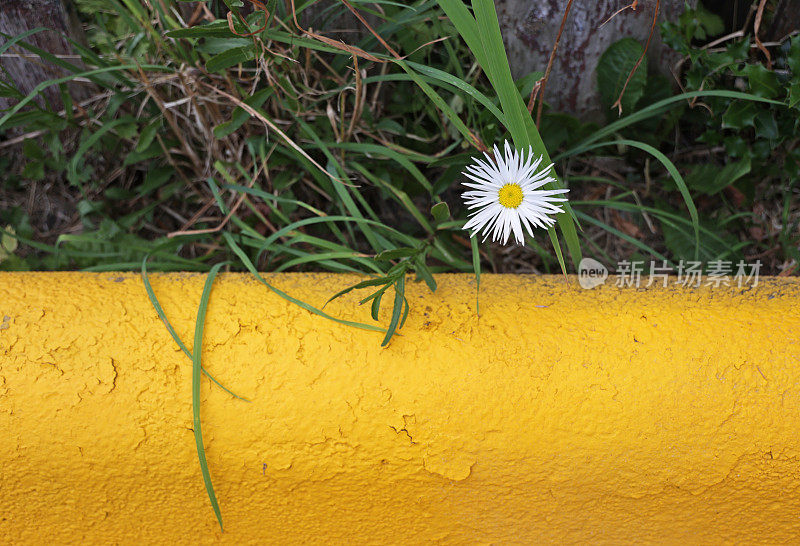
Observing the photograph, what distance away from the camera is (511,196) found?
891mm

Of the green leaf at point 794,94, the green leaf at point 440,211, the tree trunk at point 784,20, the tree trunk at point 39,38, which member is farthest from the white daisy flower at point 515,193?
the tree trunk at point 39,38

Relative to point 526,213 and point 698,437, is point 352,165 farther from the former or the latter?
point 698,437

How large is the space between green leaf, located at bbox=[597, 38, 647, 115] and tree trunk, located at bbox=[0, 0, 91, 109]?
3.65 feet

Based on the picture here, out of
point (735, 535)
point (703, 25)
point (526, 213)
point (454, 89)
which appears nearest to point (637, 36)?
point (703, 25)

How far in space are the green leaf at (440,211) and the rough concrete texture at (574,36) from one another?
1.30 feet

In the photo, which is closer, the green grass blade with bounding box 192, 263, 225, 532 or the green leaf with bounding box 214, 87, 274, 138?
the green grass blade with bounding box 192, 263, 225, 532

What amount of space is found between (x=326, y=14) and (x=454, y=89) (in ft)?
1.10

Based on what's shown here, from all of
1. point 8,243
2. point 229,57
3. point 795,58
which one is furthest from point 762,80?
point 8,243

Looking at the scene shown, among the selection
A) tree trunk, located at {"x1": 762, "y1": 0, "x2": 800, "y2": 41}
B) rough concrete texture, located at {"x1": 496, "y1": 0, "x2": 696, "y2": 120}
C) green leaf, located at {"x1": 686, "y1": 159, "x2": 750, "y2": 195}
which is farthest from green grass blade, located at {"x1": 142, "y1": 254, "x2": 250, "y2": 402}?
tree trunk, located at {"x1": 762, "y1": 0, "x2": 800, "y2": 41}

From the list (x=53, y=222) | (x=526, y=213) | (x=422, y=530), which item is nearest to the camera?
(x=526, y=213)

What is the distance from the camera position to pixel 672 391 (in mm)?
907

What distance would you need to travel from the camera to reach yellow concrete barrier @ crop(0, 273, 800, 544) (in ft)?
2.99

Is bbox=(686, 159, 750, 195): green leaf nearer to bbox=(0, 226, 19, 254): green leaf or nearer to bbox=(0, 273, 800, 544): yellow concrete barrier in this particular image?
bbox=(0, 273, 800, 544): yellow concrete barrier

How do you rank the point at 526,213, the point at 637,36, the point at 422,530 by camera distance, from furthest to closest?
the point at 637,36
the point at 422,530
the point at 526,213
